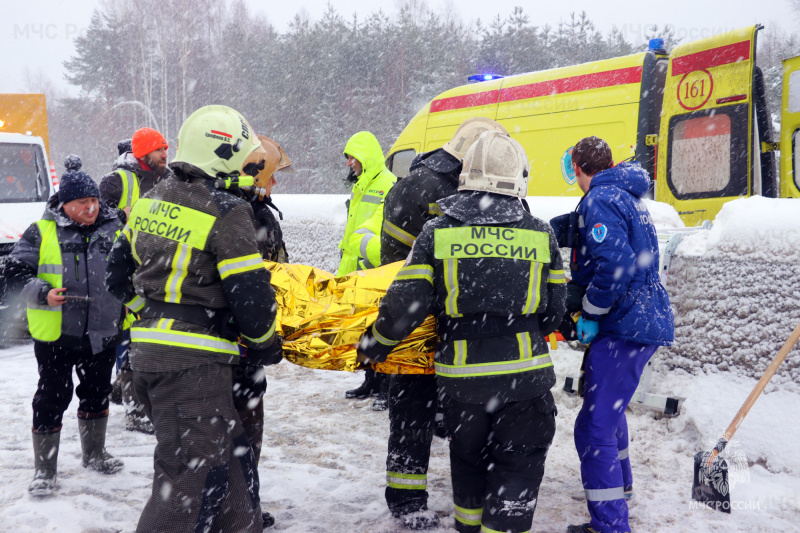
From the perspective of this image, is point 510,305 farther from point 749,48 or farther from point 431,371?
point 749,48

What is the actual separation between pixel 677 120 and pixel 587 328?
5.08 meters

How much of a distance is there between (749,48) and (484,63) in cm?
2463

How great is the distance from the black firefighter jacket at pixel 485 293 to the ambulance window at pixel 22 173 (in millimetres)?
7379

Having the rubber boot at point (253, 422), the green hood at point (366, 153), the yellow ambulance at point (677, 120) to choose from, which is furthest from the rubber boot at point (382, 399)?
the yellow ambulance at point (677, 120)

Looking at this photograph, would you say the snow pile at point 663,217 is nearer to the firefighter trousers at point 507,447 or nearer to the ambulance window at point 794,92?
the ambulance window at point 794,92

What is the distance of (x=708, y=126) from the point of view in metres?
6.91

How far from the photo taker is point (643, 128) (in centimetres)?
726

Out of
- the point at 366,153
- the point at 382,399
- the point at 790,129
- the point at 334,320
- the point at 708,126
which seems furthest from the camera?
the point at 708,126

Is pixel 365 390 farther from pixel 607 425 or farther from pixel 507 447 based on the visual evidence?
pixel 507 447

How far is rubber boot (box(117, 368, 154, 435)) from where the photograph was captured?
14.9 feet

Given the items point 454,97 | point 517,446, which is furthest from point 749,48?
point 517,446

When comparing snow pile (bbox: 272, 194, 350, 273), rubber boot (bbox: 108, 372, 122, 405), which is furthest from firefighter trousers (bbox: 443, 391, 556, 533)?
snow pile (bbox: 272, 194, 350, 273)

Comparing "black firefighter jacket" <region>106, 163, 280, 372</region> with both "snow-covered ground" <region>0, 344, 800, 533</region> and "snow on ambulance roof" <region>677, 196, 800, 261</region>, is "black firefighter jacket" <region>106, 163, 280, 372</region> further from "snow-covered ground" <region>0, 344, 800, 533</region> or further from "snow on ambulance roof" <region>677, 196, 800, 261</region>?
"snow on ambulance roof" <region>677, 196, 800, 261</region>

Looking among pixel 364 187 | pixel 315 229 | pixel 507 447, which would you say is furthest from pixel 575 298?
pixel 315 229
